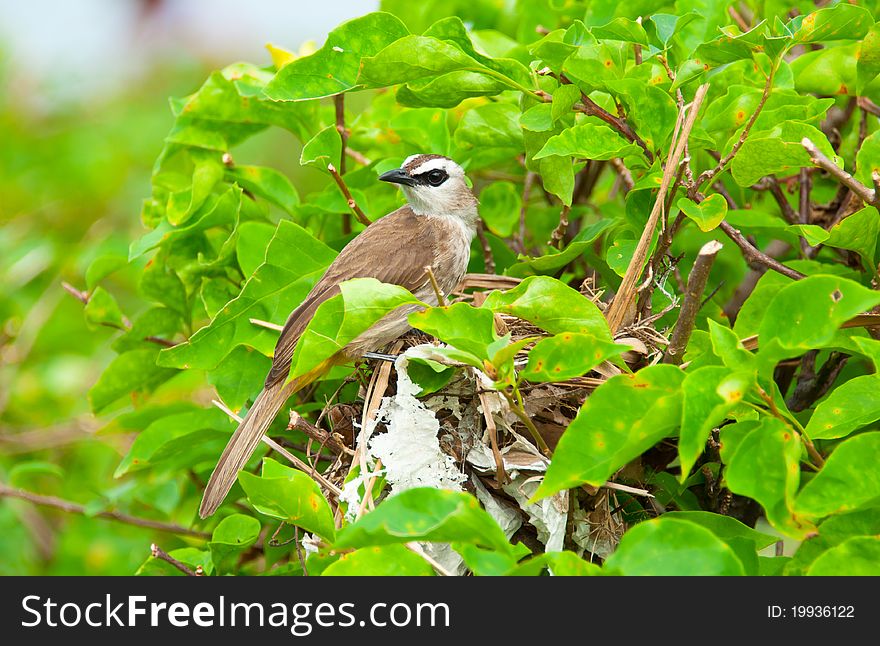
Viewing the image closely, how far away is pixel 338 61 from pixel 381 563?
1367 millimetres

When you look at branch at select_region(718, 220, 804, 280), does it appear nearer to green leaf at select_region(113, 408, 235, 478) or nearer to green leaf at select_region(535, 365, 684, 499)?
green leaf at select_region(535, 365, 684, 499)

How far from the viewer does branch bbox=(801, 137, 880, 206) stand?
218 centimetres

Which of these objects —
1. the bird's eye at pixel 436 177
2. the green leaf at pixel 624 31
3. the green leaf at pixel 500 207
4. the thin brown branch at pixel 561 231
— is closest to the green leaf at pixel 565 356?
the green leaf at pixel 624 31

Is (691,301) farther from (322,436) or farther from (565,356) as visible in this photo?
(322,436)

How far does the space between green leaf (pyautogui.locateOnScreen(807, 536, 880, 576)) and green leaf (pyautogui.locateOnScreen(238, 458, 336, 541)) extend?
1.02 metres

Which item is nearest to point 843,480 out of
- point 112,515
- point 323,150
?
point 323,150

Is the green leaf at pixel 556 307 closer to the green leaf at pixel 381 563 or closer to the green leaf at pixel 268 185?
the green leaf at pixel 381 563

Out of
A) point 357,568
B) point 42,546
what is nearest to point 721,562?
point 357,568

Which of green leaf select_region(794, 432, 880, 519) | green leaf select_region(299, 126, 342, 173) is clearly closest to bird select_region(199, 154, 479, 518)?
green leaf select_region(299, 126, 342, 173)

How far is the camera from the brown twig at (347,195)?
9.58 ft

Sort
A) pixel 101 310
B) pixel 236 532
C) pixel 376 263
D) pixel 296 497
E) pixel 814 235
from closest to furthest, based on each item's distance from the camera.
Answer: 1. pixel 296 497
2. pixel 814 235
3. pixel 236 532
4. pixel 101 310
5. pixel 376 263

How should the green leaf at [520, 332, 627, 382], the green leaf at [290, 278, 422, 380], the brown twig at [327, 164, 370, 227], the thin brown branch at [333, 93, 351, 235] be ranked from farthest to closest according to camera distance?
the thin brown branch at [333, 93, 351, 235]
the brown twig at [327, 164, 370, 227]
the green leaf at [290, 278, 422, 380]
the green leaf at [520, 332, 627, 382]

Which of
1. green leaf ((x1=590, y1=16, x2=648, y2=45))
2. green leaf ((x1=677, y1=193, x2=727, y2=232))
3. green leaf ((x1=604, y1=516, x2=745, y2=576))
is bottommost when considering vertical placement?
green leaf ((x1=604, y1=516, x2=745, y2=576))

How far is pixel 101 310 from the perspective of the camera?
11.4 ft
